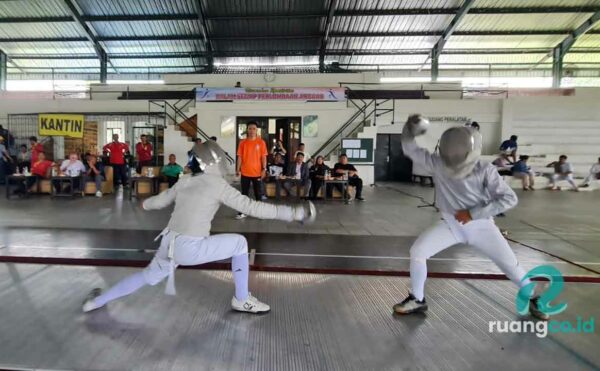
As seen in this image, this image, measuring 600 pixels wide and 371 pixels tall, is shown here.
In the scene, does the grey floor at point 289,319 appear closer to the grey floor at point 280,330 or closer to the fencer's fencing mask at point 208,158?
the grey floor at point 280,330

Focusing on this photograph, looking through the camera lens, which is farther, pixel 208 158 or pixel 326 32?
pixel 326 32

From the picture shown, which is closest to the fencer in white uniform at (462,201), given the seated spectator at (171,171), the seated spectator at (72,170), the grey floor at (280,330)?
the grey floor at (280,330)

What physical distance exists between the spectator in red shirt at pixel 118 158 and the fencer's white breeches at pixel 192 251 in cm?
982

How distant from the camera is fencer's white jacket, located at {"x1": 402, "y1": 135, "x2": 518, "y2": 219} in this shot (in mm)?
2768

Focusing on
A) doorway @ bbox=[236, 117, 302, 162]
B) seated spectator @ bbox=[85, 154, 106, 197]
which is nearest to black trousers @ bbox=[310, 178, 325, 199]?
doorway @ bbox=[236, 117, 302, 162]

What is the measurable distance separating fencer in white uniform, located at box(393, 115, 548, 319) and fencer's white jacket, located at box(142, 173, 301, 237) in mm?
1168

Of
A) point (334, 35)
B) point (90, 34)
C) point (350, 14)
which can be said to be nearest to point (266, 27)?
point (334, 35)

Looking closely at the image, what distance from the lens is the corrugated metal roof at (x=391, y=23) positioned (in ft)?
54.9

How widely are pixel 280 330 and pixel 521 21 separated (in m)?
19.6

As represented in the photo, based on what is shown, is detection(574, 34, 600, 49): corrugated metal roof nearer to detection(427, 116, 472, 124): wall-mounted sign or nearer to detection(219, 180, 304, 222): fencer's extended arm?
detection(427, 116, 472, 124): wall-mounted sign

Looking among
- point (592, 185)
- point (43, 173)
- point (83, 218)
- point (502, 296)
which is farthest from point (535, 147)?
point (43, 173)

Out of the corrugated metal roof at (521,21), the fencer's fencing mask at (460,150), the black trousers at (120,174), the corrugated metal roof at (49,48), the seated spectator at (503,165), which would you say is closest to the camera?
the fencer's fencing mask at (460,150)

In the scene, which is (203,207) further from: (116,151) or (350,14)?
(350,14)

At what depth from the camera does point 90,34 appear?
1797cm
